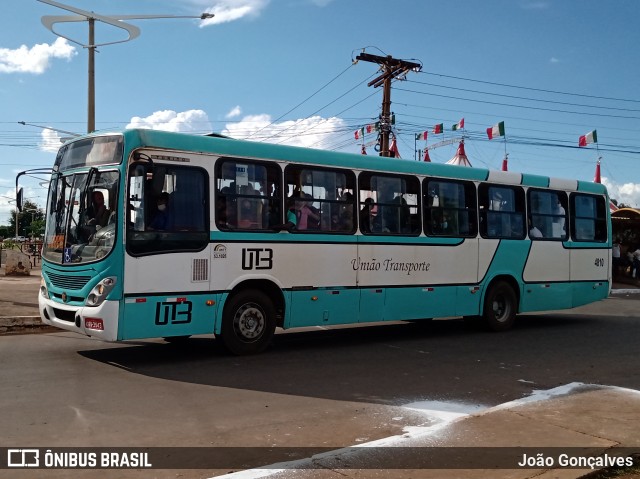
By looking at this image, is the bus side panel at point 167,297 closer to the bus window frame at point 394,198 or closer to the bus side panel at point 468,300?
the bus window frame at point 394,198

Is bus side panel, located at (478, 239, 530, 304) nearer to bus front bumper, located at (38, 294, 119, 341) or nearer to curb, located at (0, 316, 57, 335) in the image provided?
bus front bumper, located at (38, 294, 119, 341)

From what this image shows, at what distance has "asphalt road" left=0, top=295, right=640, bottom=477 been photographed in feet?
19.6

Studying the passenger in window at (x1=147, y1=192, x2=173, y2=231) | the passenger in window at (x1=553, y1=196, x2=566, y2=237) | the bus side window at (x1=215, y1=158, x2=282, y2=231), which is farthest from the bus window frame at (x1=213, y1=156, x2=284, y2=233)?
the passenger in window at (x1=553, y1=196, x2=566, y2=237)

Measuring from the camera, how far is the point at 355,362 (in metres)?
9.57

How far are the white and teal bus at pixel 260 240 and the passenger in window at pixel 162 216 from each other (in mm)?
20

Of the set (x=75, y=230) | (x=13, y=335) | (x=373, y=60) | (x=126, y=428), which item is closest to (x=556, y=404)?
(x=126, y=428)

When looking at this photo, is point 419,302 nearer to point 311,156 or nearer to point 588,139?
point 311,156

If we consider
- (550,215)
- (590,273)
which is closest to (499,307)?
(550,215)

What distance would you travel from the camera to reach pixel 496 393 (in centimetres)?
777

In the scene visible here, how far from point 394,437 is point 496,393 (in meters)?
2.52

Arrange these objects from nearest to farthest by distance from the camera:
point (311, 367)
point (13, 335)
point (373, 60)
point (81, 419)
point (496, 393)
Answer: point (81, 419)
point (496, 393)
point (311, 367)
point (13, 335)
point (373, 60)

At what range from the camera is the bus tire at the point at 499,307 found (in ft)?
42.2

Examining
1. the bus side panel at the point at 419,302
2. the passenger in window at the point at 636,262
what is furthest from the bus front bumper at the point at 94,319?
the passenger in window at the point at 636,262

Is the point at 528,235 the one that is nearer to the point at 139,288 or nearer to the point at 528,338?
the point at 528,338
